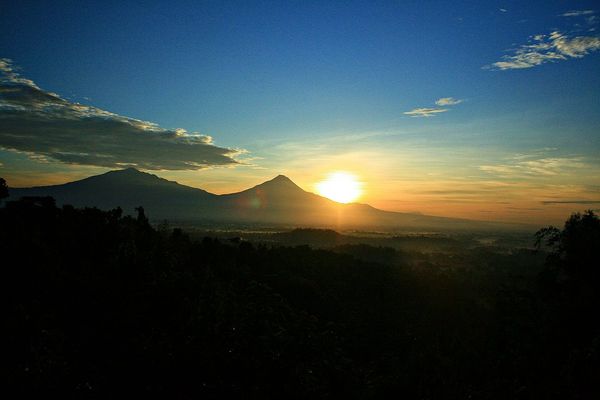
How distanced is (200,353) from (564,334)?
9785mm

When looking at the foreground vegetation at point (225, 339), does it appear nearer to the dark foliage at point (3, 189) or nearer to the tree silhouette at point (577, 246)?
the tree silhouette at point (577, 246)

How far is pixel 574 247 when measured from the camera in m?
13.1

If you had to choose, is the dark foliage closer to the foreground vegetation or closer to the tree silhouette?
the foreground vegetation

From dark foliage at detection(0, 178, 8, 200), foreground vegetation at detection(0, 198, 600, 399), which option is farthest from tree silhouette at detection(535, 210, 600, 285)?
dark foliage at detection(0, 178, 8, 200)

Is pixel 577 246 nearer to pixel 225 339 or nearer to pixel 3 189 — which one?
pixel 225 339

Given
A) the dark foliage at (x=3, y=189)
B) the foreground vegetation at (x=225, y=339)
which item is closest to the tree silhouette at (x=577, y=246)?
the foreground vegetation at (x=225, y=339)

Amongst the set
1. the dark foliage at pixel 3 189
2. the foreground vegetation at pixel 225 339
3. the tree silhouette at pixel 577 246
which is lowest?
the foreground vegetation at pixel 225 339

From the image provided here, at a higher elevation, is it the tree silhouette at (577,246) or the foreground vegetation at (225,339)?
the tree silhouette at (577,246)

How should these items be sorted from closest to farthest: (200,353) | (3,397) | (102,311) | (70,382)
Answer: (3,397)
(70,382)
(200,353)
(102,311)

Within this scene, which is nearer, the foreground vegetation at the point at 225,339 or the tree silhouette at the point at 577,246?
the foreground vegetation at the point at 225,339

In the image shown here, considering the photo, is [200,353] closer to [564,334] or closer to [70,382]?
[70,382]

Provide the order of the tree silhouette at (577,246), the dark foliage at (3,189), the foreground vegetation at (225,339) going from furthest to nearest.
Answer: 1. the dark foliage at (3,189)
2. the tree silhouette at (577,246)
3. the foreground vegetation at (225,339)

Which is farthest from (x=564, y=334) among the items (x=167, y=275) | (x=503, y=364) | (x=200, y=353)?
(x=167, y=275)

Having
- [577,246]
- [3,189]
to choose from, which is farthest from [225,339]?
[3,189]
